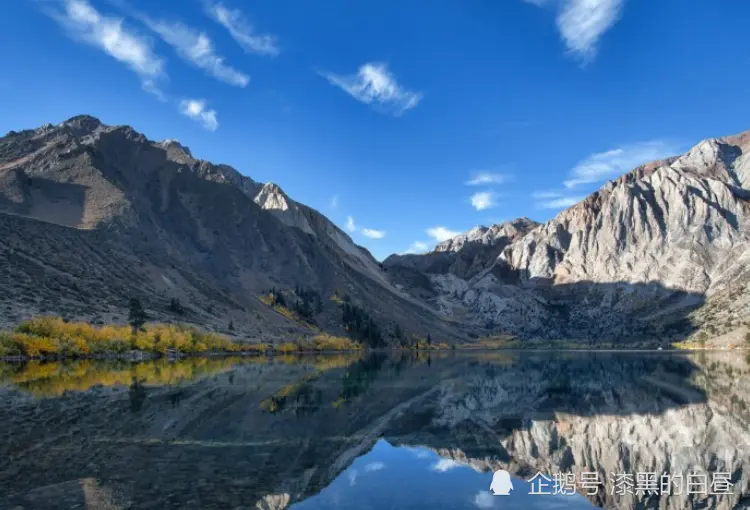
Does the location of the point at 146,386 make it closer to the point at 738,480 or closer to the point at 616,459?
the point at 616,459

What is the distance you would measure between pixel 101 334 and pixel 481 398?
59070 mm

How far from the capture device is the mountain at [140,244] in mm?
97562

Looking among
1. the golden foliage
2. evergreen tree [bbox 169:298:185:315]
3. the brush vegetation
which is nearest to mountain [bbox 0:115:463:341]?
evergreen tree [bbox 169:298:185:315]

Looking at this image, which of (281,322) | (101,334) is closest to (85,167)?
(281,322)

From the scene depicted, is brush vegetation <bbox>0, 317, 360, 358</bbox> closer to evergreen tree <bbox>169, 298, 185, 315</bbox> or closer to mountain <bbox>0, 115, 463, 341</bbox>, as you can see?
mountain <bbox>0, 115, 463, 341</bbox>

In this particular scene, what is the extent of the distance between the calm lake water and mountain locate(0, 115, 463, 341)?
184ft

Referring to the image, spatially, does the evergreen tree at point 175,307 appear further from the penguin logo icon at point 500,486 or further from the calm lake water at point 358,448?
the penguin logo icon at point 500,486

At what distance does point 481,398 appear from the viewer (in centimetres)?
4384

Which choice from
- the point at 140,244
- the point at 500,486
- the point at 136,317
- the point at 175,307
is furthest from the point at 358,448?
the point at 140,244

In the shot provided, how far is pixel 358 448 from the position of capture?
24297 mm

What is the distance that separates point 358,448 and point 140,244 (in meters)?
121

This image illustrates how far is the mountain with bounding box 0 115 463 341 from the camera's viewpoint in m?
97.6

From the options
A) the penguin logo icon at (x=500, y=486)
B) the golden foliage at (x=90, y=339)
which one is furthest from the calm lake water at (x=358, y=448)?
the golden foliage at (x=90, y=339)

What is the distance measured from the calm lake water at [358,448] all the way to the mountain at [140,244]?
5598 cm
